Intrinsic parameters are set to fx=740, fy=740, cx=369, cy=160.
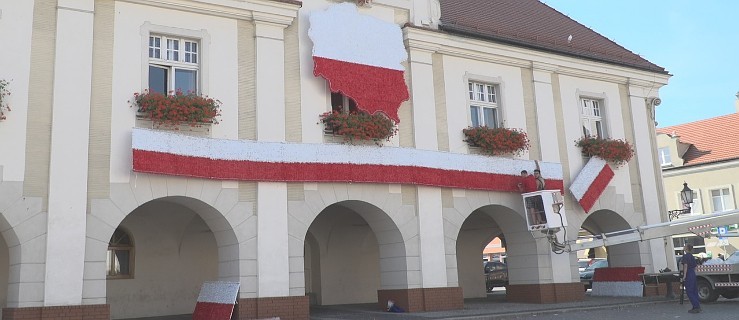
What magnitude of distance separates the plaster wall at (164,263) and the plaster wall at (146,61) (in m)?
3.71

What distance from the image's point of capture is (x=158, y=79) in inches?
587

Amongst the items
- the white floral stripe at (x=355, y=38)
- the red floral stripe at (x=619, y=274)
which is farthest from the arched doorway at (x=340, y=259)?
the red floral stripe at (x=619, y=274)

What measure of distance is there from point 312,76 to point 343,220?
537 centimetres

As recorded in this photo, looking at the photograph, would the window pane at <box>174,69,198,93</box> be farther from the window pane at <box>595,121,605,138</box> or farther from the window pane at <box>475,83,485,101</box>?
the window pane at <box>595,121,605,138</box>

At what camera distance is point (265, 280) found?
15.0m

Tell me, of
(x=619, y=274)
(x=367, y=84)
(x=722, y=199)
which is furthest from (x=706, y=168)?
(x=367, y=84)

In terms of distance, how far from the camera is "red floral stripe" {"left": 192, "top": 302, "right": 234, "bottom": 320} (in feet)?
47.3

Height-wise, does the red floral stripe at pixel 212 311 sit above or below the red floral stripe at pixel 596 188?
Answer: below

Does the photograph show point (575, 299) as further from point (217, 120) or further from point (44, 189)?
point (44, 189)

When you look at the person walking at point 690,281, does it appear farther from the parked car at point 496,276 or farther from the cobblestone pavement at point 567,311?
the parked car at point 496,276

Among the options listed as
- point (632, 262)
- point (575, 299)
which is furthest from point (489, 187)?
point (632, 262)

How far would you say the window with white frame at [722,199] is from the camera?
3681cm

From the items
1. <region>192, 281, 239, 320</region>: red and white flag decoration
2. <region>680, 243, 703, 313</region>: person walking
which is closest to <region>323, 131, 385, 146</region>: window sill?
<region>192, 281, 239, 320</region>: red and white flag decoration

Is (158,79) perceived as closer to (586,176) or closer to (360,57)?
(360,57)
